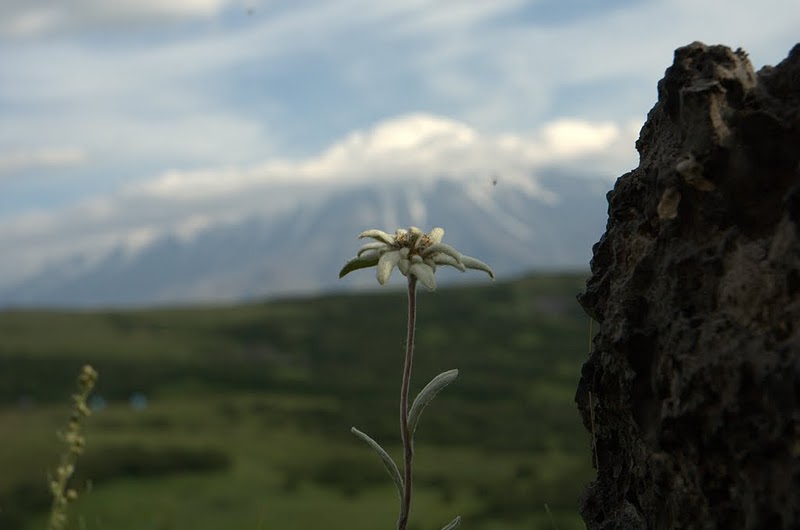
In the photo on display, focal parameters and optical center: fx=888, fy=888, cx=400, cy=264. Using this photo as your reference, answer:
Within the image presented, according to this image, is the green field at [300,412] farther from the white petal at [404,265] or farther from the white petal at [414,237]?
the white petal at [414,237]

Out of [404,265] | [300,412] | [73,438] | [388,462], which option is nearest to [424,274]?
[404,265]

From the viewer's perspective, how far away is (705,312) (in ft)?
13.5

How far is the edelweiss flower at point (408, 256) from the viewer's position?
493 cm

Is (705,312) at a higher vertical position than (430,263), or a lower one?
lower

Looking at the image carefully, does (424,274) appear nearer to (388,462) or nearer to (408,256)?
(408,256)

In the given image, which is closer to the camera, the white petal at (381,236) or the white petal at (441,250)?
the white petal at (441,250)

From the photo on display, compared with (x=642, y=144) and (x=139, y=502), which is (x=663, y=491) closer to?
(x=642, y=144)

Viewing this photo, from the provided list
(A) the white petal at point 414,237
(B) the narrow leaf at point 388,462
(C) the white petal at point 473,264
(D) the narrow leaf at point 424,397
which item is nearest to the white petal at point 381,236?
(A) the white petal at point 414,237

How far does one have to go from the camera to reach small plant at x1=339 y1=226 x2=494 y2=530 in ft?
16.4

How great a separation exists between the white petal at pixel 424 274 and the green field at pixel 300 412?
203 centimetres

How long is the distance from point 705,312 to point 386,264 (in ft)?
5.58

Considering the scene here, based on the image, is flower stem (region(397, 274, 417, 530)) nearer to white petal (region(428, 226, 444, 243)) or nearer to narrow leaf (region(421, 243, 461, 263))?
narrow leaf (region(421, 243, 461, 263))

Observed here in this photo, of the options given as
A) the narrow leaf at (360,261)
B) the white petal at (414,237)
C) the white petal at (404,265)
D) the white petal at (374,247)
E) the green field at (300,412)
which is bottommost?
the green field at (300,412)

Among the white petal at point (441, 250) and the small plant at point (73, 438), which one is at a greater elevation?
the white petal at point (441, 250)
